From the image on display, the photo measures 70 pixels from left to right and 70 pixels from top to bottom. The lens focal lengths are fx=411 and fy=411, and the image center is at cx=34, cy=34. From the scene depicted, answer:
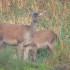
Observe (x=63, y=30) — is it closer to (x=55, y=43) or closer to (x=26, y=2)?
A: (x=55, y=43)

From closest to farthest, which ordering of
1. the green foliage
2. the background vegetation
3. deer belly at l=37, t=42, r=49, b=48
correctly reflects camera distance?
1. the green foliage
2. the background vegetation
3. deer belly at l=37, t=42, r=49, b=48

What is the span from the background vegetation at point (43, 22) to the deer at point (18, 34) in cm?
67

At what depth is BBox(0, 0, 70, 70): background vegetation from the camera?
356 inches

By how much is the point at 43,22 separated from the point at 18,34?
264 cm

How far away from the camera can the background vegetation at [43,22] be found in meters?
9.05

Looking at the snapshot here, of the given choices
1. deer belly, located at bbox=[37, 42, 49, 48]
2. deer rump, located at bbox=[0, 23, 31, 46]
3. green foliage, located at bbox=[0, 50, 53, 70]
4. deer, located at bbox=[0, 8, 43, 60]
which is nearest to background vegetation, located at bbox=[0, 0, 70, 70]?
green foliage, located at bbox=[0, 50, 53, 70]

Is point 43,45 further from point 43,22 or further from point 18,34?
point 43,22

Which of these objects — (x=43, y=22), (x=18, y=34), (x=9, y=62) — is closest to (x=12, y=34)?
(x=18, y=34)

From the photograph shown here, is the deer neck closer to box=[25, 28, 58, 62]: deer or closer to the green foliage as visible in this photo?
box=[25, 28, 58, 62]: deer

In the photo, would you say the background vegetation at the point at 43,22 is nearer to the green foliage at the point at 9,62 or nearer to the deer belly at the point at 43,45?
the green foliage at the point at 9,62

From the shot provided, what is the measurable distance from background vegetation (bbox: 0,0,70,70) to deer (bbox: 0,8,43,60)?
67cm

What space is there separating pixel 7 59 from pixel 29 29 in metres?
4.17

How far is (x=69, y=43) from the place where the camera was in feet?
42.9

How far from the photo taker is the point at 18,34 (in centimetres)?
1283
